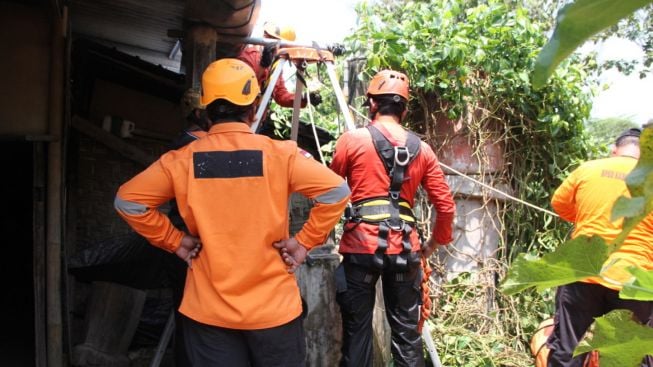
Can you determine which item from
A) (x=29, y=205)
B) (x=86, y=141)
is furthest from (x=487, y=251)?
(x=29, y=205)

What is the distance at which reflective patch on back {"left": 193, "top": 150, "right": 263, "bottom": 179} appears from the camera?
8.18 feet

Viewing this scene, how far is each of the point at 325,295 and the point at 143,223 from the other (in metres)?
1.54

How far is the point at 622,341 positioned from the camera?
2.14ft

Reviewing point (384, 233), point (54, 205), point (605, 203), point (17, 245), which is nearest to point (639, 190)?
point (384, 233)

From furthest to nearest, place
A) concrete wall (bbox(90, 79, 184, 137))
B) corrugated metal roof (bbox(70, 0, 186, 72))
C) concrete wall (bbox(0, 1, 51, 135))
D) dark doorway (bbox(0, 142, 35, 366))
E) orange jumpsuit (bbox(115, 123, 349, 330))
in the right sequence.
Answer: dark doorway (bbox(0, 142, 35, 366)) < concrete wall (bbox(90, 79, 184, 137)) < corrugated metal roof (bbox(70, 0, 186, 72)) < concrete wall (bbox(0, 1, 51, 135)) < orange jumpsuit (bbox(115, 123, 349, 330))

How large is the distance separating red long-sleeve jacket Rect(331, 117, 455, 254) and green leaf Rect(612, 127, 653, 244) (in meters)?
2.86

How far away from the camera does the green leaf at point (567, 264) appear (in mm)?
605

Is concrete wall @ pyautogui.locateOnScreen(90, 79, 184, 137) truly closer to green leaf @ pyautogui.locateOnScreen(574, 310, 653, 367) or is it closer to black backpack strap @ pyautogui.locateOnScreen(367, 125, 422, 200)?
black backpack strap @ pyautogui.locateOnScreen(367, 125, 422, 200)

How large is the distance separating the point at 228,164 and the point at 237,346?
854 mm

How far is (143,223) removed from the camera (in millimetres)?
2641

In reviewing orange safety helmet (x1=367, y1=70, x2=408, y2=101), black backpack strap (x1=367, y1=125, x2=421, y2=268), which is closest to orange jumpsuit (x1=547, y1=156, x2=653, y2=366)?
black backpack strap (x1=367, y1=125, x2=421, y2=268)

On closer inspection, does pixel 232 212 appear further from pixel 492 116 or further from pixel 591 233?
pixel 492 116

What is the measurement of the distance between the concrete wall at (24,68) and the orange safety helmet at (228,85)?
139 centimetres

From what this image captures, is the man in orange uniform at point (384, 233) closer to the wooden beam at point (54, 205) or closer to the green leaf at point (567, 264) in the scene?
the wooden beam at point (54, 205)
